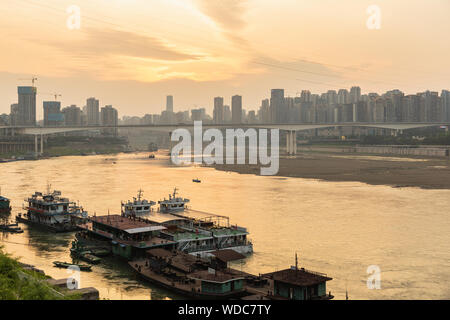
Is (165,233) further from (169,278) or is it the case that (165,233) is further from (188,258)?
(169,278)

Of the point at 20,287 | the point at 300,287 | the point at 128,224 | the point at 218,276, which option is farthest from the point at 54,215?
the point at 20,287

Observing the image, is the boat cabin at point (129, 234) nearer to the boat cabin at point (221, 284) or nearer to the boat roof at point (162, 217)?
the boat roof at point (162, 217)

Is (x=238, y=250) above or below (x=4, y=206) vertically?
below

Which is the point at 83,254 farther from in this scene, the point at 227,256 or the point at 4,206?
the point at 4,206

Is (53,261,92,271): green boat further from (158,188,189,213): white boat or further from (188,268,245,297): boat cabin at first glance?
(158,188,189,213): white boat
